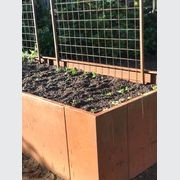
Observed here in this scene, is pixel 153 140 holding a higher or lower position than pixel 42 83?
lower

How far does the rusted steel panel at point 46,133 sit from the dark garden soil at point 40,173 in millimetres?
54

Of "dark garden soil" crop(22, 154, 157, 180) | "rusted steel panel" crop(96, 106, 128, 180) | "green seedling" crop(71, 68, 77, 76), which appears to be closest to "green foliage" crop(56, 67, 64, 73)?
"green seedling" crop(71, 68, 77, 76)

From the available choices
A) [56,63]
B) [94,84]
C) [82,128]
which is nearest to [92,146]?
[82,128]

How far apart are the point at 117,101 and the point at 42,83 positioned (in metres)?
1.26

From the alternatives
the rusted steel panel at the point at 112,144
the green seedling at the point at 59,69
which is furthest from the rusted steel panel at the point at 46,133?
the green seedling at the point at 59,69

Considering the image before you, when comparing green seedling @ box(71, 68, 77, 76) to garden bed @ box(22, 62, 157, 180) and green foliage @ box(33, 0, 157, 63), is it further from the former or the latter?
green foliage @ box(33, 0, 157, 63)

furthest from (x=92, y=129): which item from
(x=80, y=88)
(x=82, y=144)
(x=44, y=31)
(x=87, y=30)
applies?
(x=44, y=31)

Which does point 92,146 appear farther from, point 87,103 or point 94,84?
point 94,84

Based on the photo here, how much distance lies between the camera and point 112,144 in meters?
3.08

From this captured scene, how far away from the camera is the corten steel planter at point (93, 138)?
3.00m

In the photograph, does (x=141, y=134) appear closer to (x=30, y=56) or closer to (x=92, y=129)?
(x=92, y=129)

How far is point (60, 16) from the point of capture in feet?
20.4

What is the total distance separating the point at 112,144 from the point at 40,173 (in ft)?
2.99

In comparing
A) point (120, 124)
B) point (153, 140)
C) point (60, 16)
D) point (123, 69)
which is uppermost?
point (60, 16)
